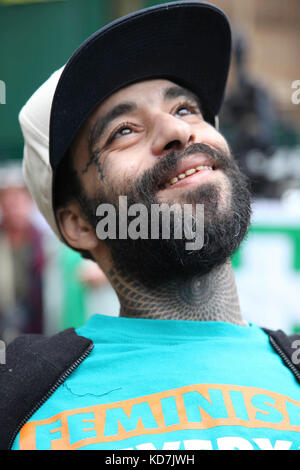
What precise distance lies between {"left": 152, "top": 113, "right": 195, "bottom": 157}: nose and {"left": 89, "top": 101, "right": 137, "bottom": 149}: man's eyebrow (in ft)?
0.41

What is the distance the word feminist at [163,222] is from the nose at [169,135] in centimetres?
21

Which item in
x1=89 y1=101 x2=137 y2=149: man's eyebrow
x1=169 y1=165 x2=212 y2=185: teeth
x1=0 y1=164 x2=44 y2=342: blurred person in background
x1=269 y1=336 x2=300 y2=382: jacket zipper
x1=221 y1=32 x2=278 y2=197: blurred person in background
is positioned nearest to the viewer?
x1=269 y1=336 x2=300 y2=382: jacket zipper

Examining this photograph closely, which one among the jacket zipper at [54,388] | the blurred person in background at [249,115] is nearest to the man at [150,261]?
the jacket zipper at [54,388]

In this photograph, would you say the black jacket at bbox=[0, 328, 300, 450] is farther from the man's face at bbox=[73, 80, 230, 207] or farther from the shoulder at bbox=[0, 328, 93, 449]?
the man's face at bbox=[73, 80, 230, 207]

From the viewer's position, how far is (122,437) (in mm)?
1528

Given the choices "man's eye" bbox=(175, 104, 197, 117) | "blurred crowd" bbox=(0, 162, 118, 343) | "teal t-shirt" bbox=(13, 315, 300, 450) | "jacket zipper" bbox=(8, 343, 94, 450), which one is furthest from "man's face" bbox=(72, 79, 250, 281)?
"blurred crowd" bbox=(0, 162, 118, 343)

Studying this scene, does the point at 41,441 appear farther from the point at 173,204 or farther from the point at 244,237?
the point at 244,237

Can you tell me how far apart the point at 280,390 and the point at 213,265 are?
45 cm

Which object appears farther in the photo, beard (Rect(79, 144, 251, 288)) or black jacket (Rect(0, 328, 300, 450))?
beard (Rect(79, 144, 251, 288))

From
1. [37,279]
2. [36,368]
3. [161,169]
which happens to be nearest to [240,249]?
[37,279]

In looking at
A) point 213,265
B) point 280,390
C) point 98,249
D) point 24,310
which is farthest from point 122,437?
point 24,310

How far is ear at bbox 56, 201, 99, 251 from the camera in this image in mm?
2105

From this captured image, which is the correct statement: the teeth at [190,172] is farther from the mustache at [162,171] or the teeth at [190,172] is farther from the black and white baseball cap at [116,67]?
the black and white baseball cap at [116,67]

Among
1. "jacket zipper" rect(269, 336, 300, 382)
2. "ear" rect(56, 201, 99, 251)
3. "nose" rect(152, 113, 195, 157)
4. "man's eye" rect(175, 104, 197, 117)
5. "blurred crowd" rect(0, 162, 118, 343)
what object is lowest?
"blurred crowd" rect(0, 162, 118, 343)
